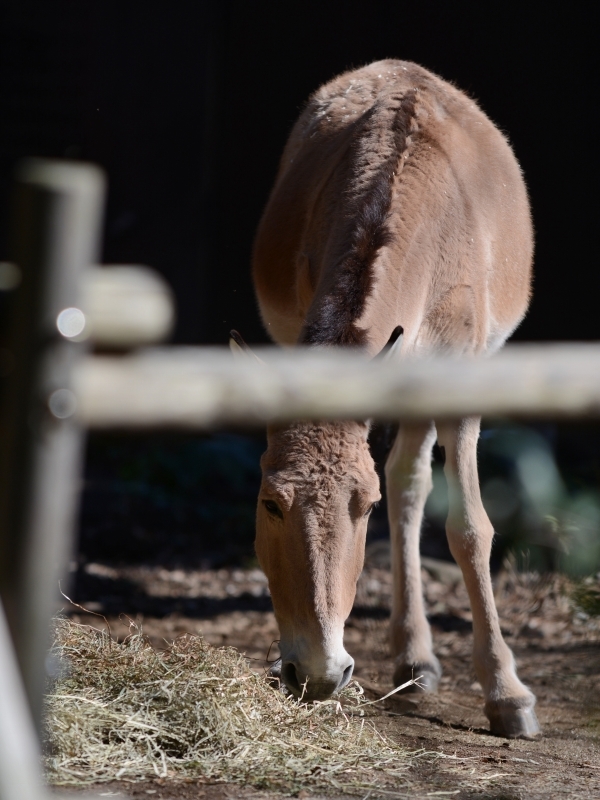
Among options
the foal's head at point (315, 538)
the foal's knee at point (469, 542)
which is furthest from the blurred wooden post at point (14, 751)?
the foal's knee at point (469, 542)

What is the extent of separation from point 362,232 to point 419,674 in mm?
2031

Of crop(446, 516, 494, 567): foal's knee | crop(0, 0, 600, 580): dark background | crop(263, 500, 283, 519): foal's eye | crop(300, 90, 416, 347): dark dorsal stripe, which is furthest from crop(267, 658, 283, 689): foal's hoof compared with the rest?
crop(0, 0, 600, 580): dark background

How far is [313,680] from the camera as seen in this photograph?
3158mm

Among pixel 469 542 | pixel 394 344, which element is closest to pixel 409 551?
pixel 469 542

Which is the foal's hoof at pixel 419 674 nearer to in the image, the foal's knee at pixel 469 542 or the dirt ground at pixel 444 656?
the dirt ground at pixel 444 656

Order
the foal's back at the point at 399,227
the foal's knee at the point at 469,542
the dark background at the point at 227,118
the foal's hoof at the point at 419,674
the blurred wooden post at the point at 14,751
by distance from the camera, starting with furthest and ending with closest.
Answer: the dark background at the point at 227,118, the foal's hoof at the point at 419,674, the foal's knee at the point at 469,542, the foal's back at the point at 399,227, the blurred wooden post at the point at 14,751

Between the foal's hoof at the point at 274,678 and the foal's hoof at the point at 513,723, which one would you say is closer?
the foal's hoof at the point at 274,678

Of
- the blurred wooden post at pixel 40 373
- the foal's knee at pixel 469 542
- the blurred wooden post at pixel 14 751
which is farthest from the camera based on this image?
the foal's knee at pixel 469 542

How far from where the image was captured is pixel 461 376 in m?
1.83

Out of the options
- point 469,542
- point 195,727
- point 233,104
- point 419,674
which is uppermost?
point 233,104

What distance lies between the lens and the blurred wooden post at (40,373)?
5.45 feet

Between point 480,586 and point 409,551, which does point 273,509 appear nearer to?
point 480,586

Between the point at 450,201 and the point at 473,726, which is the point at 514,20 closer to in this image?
the point at 450,201

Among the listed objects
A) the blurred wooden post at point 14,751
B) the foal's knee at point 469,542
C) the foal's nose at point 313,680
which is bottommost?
the foal's nose at point 313,680
